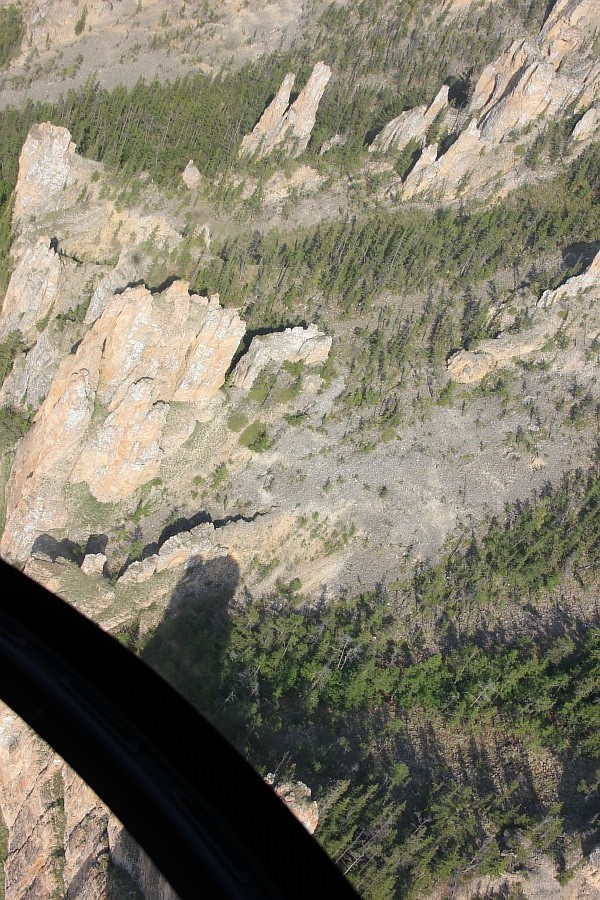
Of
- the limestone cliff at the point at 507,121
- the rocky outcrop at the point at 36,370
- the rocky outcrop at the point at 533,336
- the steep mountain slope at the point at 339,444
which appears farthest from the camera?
Answer: the limestone cliff at the point at 507,121

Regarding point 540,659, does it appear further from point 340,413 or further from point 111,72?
point 111,72

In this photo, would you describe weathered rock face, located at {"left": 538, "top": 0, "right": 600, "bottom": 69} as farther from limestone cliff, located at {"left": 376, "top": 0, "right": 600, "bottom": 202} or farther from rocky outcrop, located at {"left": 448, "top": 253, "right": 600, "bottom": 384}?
rocky outcrop, located at {"left": 448, "top": 253, "right": 600, "bottom": 384}

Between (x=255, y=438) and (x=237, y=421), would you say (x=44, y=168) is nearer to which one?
(x=237, y=421)

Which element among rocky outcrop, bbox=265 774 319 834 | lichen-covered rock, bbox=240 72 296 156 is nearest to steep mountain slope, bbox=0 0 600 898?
lichen-covered rock, bbox=240 72 296 156

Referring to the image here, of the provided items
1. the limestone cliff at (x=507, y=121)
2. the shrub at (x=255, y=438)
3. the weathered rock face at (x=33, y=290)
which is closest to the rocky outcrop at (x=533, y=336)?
the limestone cliff at (x=507, y=121)

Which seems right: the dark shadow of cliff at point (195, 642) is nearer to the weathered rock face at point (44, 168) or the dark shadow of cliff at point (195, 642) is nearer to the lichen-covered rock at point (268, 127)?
the weathered rock face at point (44, 168)

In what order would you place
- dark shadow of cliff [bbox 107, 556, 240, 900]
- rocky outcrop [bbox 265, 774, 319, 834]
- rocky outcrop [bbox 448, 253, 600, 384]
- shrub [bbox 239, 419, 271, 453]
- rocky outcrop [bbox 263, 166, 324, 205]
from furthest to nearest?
rocky outcrop [bbox 263, 166, 324, 205] < rocky outcrop [bbox 448, 253, 600, 384] < shrub [bbox 239, 419, 271, 453] < dark shadow of cliff [bbox 107, 556, 240, 900] < rocky outcrop [bbox 265, 774, 319, 834]

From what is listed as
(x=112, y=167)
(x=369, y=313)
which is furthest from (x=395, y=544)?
(x=112, y=167)
